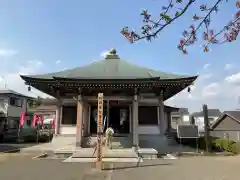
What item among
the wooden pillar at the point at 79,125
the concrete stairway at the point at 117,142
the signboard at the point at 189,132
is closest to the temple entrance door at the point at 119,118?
the concrete stairway at the point at 117,142

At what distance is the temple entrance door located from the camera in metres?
18.8

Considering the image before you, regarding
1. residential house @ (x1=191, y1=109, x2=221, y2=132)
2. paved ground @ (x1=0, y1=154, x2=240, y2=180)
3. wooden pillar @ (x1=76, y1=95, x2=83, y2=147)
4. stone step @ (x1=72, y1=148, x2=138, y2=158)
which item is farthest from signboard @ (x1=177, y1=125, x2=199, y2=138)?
residential house @ (x1=191, y1=109, x2=221, y2=132)

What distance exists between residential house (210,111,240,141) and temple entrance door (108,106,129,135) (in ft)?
75.3

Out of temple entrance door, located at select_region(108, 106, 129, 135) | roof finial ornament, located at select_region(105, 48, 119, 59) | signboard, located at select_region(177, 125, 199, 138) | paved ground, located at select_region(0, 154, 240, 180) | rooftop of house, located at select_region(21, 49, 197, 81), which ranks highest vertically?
roof finial ornament, located at select_region(105, 48, 119, 59)

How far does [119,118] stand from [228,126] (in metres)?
25.1

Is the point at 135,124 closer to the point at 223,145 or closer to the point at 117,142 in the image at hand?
the point at 117,142

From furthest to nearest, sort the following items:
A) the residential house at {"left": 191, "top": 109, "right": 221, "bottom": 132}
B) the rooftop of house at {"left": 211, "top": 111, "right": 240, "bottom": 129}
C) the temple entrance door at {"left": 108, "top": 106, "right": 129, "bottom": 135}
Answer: the residential house at {"left": 191, "top": 109, "right": 221, "bottom": 132} → the rooftop of house at {"left": 211, "top": 111, "right": 240, "bottom": 129} → the temple entrance door at {"left": 108, "top": 106, "right": 129, "bottom": 135}

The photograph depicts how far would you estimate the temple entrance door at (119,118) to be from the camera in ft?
61.8

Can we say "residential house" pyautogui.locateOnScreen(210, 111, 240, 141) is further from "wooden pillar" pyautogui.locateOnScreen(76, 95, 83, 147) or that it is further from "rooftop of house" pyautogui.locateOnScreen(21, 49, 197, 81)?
"wooden pillar" pyautogui.locateOnScreen(76, 95, 83, 147)

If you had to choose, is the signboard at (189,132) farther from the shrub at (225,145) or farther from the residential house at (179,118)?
the residential house at (179,118)

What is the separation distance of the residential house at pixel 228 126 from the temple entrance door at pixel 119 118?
904 inches

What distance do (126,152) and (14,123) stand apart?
28.6 m

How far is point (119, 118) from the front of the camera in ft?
62.1

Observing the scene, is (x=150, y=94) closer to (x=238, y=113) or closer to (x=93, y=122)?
(x=93, y=122)
